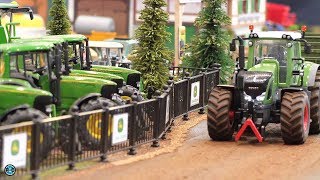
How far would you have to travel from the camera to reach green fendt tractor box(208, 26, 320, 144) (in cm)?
2036

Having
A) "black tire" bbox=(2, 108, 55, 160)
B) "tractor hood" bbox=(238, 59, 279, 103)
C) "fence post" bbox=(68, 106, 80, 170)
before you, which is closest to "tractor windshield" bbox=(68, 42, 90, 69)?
"tractor hood" bbox=(238, 59, 279, 103)

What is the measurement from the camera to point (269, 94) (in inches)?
824

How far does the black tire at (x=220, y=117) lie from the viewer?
20781 mm

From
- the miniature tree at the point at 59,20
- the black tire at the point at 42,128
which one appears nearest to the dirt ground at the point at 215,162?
the black tire at the point at 42,128

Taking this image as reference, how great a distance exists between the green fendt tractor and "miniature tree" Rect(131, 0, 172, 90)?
5.57 m

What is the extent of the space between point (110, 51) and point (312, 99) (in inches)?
631

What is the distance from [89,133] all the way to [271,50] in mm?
7042

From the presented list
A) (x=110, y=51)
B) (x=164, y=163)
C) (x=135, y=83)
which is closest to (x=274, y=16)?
(x=110, y=51)

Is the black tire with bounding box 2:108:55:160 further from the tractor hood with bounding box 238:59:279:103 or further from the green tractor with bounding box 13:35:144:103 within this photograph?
the tractor hood with bounding box 238:59:279:103

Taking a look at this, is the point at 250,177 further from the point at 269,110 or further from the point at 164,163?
the point at 269,110

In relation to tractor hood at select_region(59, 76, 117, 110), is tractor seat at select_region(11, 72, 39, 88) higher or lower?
higher

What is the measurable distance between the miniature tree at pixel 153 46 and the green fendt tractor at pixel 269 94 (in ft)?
18.3

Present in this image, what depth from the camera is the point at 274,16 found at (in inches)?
1981

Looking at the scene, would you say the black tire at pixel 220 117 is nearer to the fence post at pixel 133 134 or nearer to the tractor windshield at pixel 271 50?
the tractor windshield at pixel 271 50
